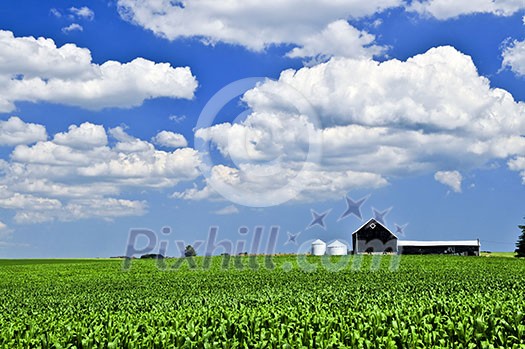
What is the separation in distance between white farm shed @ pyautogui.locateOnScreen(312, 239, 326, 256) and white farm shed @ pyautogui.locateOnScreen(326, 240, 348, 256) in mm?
782

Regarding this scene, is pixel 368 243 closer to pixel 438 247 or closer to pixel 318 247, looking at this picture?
pixel 318 247

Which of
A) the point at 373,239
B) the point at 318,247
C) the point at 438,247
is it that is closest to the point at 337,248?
the point at 318,247

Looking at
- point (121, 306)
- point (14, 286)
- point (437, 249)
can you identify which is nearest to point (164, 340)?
point (121, 306)

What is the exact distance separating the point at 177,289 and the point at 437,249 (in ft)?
307

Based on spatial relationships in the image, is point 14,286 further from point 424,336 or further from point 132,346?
point 424,336

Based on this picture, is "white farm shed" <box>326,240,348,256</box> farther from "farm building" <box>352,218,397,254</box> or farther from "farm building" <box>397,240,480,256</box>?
"farm building" <box>397,240,480,256</box>

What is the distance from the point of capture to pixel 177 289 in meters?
34.0

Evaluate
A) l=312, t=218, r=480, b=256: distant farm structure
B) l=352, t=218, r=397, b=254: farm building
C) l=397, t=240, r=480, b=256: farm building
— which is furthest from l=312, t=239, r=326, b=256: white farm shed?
l=397, t=240, r=480, b=256: farm building

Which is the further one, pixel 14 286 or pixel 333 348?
pixel 14 286

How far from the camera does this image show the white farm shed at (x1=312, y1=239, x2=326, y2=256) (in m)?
104

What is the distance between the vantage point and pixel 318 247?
104250 mm

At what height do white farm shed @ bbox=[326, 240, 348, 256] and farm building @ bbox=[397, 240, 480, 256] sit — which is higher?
farm building @ bbox=[397, 240, 480, 256]

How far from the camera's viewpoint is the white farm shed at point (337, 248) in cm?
10231

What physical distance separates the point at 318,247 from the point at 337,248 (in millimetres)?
3613
